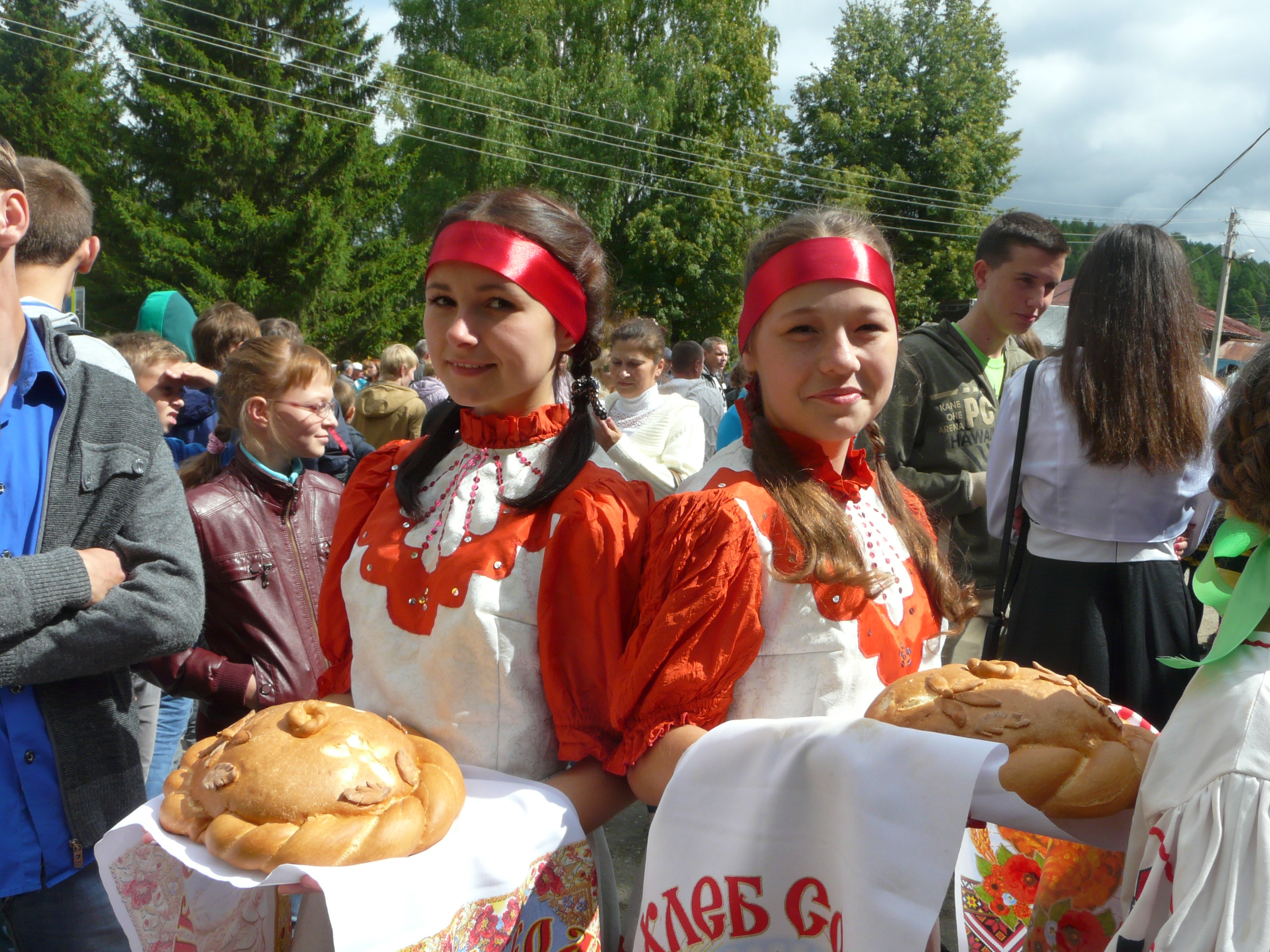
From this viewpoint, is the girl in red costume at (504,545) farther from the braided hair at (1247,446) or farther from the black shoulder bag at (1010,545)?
the black shoulder bag at (1010,545)

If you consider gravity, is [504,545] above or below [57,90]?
below

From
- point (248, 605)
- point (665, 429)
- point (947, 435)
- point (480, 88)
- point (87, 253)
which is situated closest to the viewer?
point (87, 253)

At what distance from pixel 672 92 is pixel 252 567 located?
2278 centimetres

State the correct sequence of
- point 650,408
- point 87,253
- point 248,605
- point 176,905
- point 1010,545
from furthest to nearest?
point 650,408 < point 1010,545 < point 248,605 < point 87,253 < point 176,905

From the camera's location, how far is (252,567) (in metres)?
2.50

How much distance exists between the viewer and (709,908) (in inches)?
50.4

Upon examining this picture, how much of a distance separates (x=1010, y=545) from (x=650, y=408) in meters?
2.93

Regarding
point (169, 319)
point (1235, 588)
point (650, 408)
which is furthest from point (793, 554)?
point (169, 319)

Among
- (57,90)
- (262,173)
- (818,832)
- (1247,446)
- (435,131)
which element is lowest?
(818,832)

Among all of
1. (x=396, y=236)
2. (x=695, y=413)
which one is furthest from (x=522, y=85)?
(x=695, y=413)

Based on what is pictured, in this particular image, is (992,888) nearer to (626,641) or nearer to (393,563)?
(626,641)

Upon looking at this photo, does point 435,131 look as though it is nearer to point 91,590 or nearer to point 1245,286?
point 1245,286

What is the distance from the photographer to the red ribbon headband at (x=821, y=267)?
1511 millimetres

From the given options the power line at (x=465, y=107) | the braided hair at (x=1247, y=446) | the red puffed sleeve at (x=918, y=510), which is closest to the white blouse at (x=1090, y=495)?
the red puffed sleeve at (x=918, y=510)
